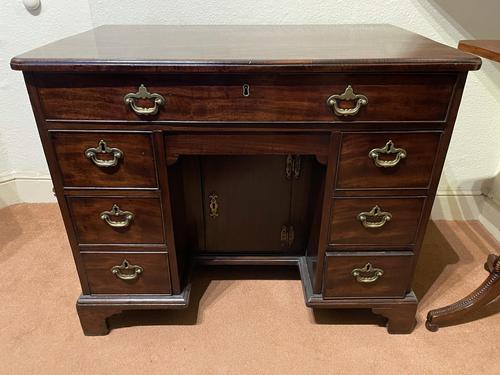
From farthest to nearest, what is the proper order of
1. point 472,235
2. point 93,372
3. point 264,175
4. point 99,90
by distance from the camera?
point 472,235 → point 264,175 → point 93,372 → point 99,90

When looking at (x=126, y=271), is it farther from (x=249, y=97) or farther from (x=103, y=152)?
(x=249, y=97)

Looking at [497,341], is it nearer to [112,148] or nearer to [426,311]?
[426,311]

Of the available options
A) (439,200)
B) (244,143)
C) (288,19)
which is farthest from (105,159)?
(439,200)

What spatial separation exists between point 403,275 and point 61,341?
3.22ft

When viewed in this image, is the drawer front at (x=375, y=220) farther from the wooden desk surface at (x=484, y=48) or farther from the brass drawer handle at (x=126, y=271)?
the brass drawer handle at (x=126, y=271)

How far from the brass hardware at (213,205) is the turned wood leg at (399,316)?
54 centimetres

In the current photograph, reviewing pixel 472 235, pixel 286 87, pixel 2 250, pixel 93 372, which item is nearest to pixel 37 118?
pixel 286 87

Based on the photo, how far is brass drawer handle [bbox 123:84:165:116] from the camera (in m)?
0.83

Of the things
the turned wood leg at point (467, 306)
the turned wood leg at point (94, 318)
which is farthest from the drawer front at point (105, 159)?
the turned wood leg at point (467, 306)

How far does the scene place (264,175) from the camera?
116 cm

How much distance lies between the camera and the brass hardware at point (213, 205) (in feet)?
3.92

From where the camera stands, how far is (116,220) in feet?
3.25

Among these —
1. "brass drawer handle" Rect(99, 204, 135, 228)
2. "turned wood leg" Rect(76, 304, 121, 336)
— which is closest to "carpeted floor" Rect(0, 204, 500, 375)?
"turned wood leg" Rect(76, 304, 121, 336)

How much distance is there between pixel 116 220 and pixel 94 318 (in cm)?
33
